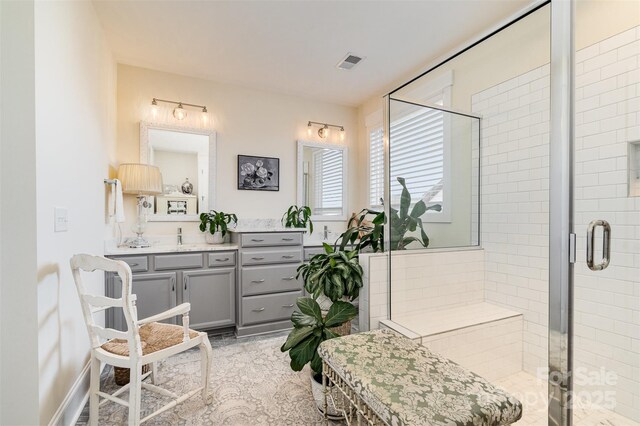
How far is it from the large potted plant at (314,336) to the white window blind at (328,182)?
206cm

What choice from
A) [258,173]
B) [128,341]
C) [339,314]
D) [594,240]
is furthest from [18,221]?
[594,240]

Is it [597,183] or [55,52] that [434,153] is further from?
[55,52]

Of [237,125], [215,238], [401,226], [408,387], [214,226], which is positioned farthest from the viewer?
[237,125]

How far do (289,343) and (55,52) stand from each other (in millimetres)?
1981

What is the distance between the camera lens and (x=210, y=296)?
8.70 feet

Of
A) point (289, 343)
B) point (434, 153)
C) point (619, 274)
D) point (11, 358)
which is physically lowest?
point (289, 343)

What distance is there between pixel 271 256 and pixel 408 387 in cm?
193

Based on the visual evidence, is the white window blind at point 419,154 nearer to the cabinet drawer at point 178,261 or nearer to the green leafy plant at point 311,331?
the green leafy plant at point 311,331

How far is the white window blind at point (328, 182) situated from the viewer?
374 centimetres

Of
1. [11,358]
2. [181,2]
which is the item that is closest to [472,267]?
[11,358]

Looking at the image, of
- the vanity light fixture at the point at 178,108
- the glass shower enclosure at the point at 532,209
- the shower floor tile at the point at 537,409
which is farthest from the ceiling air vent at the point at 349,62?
the shower floor tile at the point at 537,409

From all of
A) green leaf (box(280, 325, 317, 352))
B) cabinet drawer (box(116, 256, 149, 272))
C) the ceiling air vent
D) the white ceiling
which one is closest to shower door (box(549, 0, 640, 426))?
the white ceiling

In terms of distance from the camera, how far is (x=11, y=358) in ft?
3.98

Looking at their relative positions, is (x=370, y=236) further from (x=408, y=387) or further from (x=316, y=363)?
(x=408, y=387)
